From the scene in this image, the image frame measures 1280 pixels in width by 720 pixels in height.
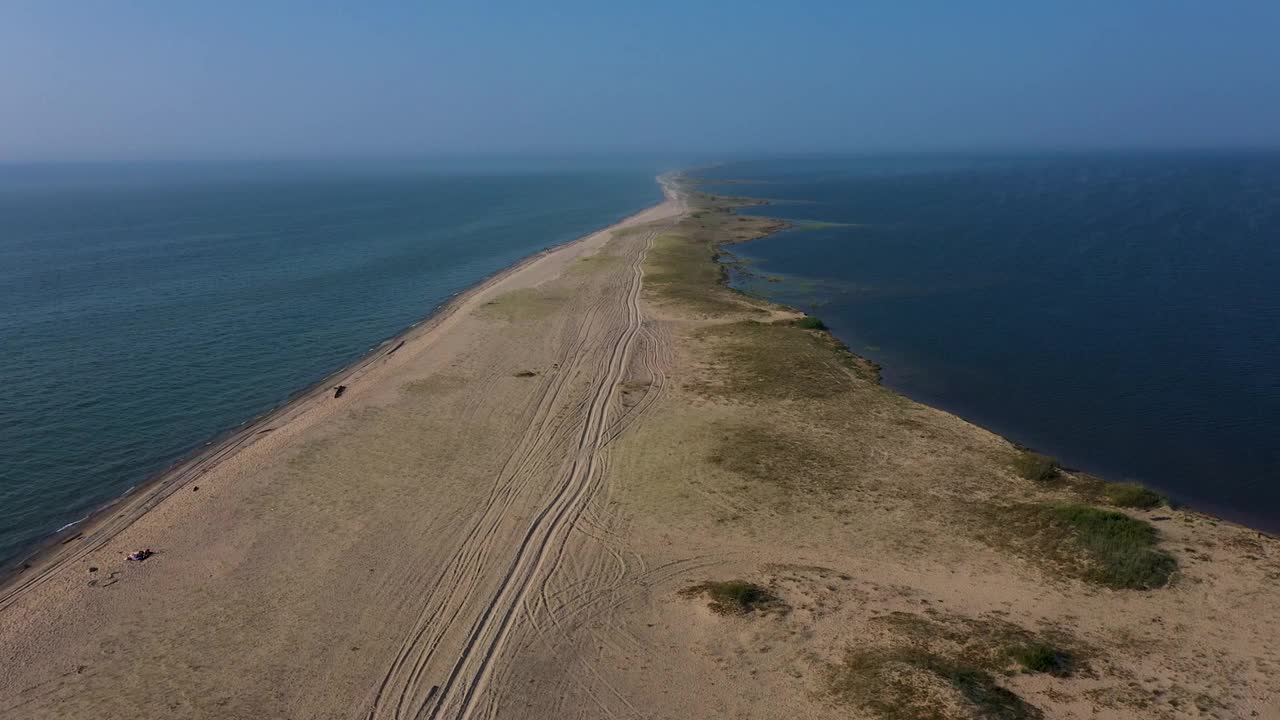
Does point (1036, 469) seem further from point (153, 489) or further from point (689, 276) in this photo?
point (689, 276)

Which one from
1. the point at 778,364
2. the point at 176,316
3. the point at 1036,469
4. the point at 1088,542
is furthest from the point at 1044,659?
the point at 176,316

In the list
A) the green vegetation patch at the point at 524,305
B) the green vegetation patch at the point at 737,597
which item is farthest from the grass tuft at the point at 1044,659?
the green vegetation patch at the point at 524,305

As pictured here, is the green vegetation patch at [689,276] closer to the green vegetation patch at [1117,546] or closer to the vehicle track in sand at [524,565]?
the vehicle track in sand at [524,565]

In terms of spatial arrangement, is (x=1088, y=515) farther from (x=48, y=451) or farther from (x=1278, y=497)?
(x=48, y=451)

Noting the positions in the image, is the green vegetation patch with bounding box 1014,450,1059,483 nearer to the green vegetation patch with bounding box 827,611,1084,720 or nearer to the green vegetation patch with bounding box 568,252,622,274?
the green vegetation patch with bounding box 827,611,1084,720

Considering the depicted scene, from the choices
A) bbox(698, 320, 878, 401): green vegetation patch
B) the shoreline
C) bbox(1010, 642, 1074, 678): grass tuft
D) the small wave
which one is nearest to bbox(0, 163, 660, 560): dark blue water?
the small wave

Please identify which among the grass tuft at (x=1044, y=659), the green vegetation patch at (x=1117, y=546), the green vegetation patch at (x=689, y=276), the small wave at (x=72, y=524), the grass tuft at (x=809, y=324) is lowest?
the small wave at (x=72, y=524)
